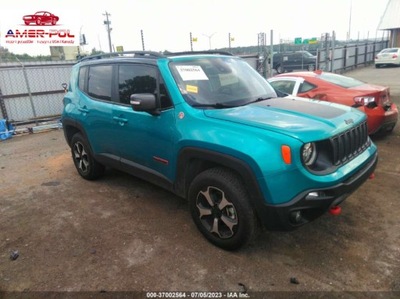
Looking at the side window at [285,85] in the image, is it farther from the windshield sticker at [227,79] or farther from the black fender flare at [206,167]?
the black fender flare at [206,167]

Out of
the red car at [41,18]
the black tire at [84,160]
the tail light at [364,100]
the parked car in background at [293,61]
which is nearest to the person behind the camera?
the black tire at [84,160]

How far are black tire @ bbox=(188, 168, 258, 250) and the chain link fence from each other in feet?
27.9

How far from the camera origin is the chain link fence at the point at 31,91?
32.0 feet

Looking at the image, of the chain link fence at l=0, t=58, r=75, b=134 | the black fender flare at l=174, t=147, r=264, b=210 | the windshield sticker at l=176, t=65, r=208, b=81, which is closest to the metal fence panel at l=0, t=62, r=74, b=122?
the chain link fence at l=0, t=58, r=75, b=134

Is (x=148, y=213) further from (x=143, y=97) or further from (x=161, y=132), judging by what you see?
(x=143, y=97)

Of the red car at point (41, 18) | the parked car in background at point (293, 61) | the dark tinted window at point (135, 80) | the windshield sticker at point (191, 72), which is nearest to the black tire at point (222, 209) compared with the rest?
the windshield sticker at point (191, 72)

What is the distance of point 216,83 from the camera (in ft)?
12.0

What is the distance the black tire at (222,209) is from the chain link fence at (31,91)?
8509 mm

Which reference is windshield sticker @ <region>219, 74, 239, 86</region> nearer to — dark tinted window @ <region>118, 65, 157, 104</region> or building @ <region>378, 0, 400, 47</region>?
dark tinted window @ <region>118, 65, 157, 104</region>

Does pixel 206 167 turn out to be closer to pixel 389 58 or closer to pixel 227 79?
pixel 227 79

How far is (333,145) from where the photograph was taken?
2840 mm

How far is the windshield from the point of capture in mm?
3439

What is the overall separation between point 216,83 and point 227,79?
0.20m

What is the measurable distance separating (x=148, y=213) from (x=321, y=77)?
14.9 ft
